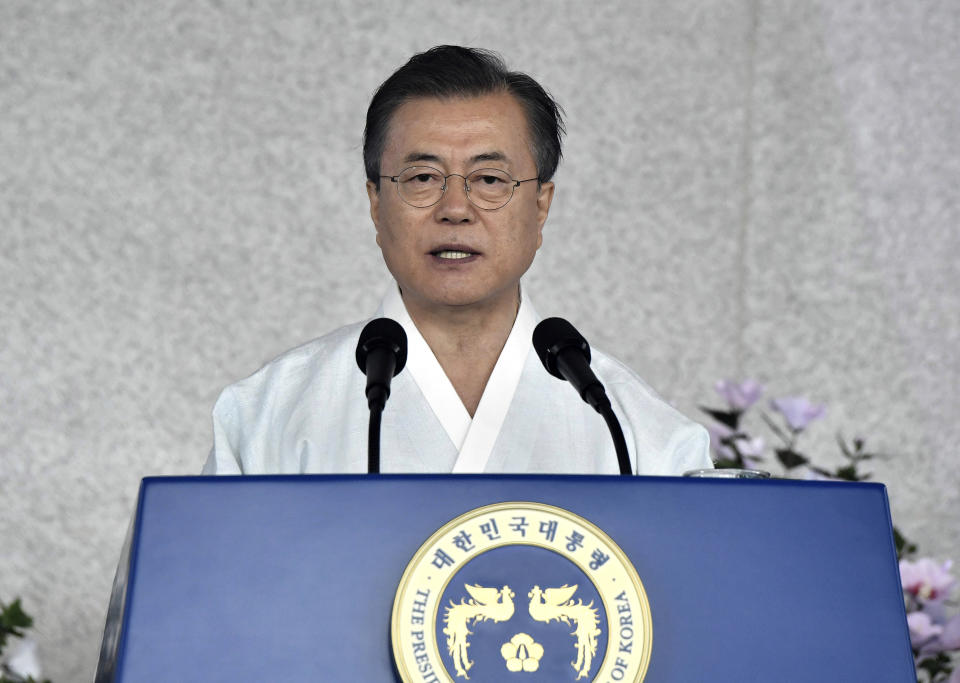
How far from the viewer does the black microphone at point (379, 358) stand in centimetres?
81

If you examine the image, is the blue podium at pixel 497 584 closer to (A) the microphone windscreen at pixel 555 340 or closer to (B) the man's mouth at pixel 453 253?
(A) the microphone windscreen at pixel 555 340

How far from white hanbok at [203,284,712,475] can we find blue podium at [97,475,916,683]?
446 mm

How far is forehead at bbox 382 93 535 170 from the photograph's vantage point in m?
1.19

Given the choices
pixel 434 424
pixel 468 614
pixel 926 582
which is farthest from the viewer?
pixel 926 582

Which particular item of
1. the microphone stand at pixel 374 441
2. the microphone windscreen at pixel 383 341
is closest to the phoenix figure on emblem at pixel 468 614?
the microphone stand at pixel 374 441

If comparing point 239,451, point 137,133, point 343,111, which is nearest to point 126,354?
point 137,133

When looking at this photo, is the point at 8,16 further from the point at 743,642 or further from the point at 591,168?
the point at 743,642

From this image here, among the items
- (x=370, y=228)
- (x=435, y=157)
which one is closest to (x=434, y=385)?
(x=435, y=157)

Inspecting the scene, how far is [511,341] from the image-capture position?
4.01 feet

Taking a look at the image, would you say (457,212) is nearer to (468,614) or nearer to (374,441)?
(374,441)

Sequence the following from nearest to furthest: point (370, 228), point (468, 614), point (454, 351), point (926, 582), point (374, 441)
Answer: point (468, 614) → point (374, 441) → point (454, 351) → point (926, 582) → point (370, 228)

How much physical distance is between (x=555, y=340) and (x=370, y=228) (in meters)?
1.27

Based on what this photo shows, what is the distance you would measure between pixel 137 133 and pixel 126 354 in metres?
0.42

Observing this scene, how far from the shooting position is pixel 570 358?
0.86m
